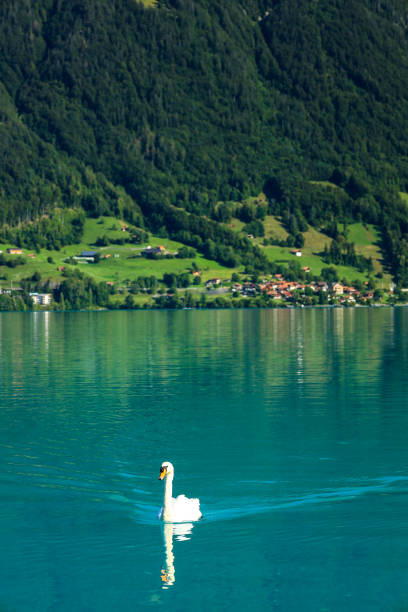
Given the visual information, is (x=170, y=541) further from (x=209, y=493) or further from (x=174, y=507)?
(x=209, y=493)

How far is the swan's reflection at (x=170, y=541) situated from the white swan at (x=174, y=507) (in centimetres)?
22

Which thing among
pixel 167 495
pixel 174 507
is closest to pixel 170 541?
pixel 174 507

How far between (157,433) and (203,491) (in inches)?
531

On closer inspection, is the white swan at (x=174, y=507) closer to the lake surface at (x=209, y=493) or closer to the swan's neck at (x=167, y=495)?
the swan's neck at (x=167, y=495)

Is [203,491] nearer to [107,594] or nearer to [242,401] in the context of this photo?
[107,594]

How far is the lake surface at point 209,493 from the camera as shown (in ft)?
73.3

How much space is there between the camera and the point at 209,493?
31.7 m

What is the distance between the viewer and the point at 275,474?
114ft

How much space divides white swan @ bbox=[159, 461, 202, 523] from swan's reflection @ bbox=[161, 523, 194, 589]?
0.73ft

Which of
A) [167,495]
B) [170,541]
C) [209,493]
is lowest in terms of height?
[170,541]

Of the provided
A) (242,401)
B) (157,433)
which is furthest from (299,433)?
(242,401)

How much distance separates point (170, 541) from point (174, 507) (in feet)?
4.25

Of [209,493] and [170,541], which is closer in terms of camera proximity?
[170,541]

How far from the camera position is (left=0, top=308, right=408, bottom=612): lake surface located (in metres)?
22.3
